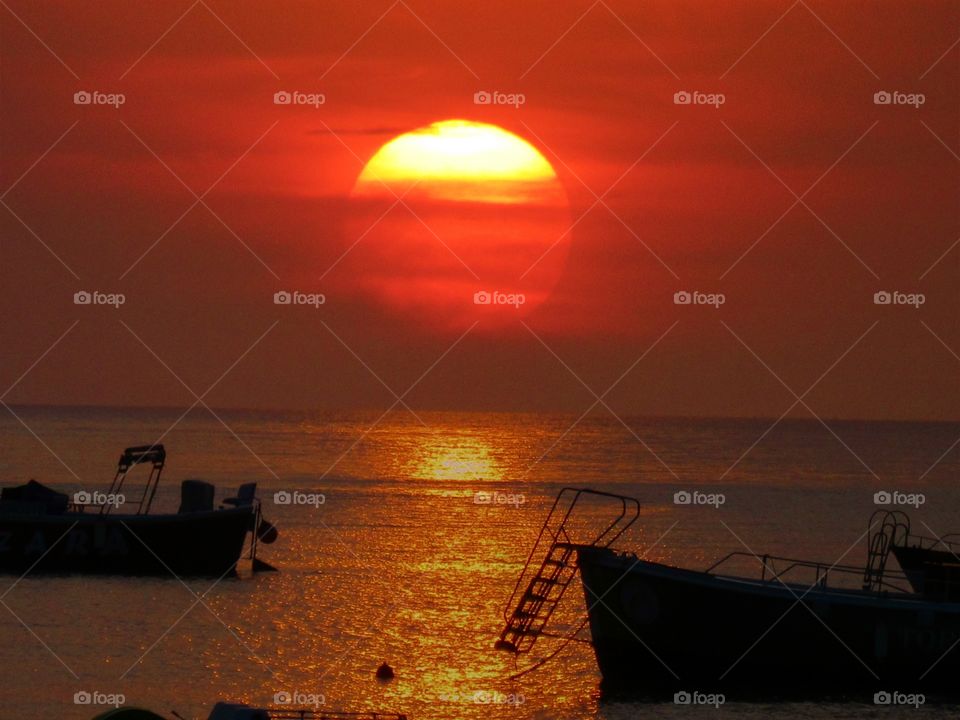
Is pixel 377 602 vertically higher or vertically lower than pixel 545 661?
higher

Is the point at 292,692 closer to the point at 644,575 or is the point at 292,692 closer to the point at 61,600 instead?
the point at 644,575

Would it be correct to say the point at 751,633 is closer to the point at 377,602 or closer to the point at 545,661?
the point at 545,661

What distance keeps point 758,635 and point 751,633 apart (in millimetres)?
141

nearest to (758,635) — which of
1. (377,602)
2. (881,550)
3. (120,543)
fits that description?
(881,550)

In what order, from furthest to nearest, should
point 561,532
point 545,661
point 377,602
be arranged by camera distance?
1. point 561,532
2. point 377,602
3. point 545,661

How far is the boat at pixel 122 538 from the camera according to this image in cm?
4425

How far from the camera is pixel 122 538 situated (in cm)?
4431

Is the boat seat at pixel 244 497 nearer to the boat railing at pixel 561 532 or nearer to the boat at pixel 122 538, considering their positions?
the boat at pixel 122 538

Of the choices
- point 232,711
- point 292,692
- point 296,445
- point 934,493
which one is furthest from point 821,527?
point 296,445

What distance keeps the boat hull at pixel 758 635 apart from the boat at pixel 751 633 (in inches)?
0.8

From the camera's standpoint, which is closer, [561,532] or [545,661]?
[545,661]

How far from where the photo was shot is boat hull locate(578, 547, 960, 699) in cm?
2788

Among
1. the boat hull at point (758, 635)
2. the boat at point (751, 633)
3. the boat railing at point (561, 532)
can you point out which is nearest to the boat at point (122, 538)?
the boat railing at point (561, 532)

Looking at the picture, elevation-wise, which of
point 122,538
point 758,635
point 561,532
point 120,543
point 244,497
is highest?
point 244,497
